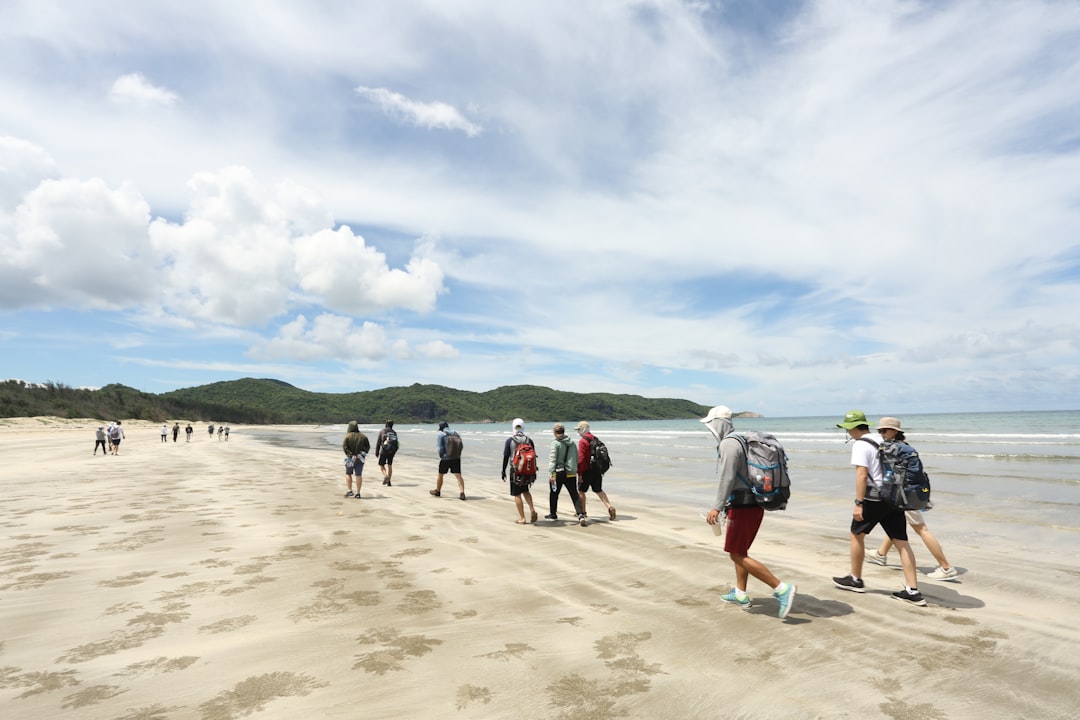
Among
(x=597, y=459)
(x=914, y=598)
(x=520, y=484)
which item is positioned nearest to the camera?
(x=914, y=598)

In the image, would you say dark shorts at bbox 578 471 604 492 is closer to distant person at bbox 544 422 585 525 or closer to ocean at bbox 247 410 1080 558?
distant person at bbox 544 422 585 525

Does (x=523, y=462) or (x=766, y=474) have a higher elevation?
(x=766, y=474)

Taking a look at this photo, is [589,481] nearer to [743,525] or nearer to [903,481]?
[743,525]

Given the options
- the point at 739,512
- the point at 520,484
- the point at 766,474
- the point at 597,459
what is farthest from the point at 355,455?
the point at 766,474

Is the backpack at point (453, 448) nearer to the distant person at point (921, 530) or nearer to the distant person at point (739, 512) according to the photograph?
the distant person at point (739, 512)

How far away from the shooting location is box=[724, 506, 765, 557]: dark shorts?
5.24m

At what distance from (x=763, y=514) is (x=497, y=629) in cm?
320

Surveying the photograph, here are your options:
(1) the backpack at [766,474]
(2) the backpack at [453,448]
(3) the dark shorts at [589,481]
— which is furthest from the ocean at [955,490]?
(1) the backpack at [766,474]

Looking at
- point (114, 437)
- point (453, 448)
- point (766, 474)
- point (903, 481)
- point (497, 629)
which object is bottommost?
point (497, 629)

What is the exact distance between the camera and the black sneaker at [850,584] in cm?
615

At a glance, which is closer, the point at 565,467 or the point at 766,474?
the point at 766,474

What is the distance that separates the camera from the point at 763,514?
598 centimetres

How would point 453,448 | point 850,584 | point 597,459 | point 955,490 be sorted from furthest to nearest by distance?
point 955,490 < point 453,448 < point 597,459 < point 850,584

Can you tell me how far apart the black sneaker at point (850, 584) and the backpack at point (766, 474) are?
203cm
